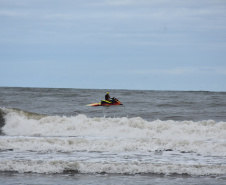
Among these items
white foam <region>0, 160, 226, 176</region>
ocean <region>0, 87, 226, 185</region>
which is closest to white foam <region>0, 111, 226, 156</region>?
ocean <region>0, 87, 226, 185</region>

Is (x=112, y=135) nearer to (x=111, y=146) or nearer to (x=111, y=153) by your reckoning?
(x=111, y=146)

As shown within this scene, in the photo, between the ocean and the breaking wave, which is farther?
the breaking wave

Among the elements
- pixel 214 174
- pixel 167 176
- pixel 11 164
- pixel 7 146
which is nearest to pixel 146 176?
pixel 167 176

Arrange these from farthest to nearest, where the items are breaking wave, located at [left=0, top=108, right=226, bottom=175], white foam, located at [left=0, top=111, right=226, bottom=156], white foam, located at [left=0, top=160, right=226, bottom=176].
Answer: white foam, located at [left=0, top=111, right=226, bottom=156], breaking wave, located at [left=0, top=108, right=226, bottom=175], white foam, located at [left=0, top=160, right=226, bottom=176]

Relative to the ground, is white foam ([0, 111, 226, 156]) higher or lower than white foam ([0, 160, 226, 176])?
higher

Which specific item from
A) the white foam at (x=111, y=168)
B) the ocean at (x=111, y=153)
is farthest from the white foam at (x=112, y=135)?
the white foam at (x=111, y=168)

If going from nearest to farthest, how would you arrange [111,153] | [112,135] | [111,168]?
[111,168] < [111,153] < [112,135]

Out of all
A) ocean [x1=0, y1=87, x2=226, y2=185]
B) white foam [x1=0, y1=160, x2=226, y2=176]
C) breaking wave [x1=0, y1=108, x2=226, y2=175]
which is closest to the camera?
ocean [x1=0, y1=87, x2=226, y2=185]

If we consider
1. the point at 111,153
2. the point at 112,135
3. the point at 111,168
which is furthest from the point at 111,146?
the point at 112,135

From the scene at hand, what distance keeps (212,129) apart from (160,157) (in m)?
5.95

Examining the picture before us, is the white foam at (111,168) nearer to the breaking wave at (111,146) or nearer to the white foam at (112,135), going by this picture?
the breaking wave at (111,146)

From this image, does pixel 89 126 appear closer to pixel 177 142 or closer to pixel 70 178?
pixel 177 142

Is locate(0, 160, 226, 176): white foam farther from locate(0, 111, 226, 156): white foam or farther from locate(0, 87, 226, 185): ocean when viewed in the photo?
locate(0, 111, 226, 156): white foam

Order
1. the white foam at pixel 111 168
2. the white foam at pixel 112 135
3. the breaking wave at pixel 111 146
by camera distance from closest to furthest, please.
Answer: the white foam at pixel 111 168, the breaking wave at pixel 111 146, the white foam at pixel 112 135
